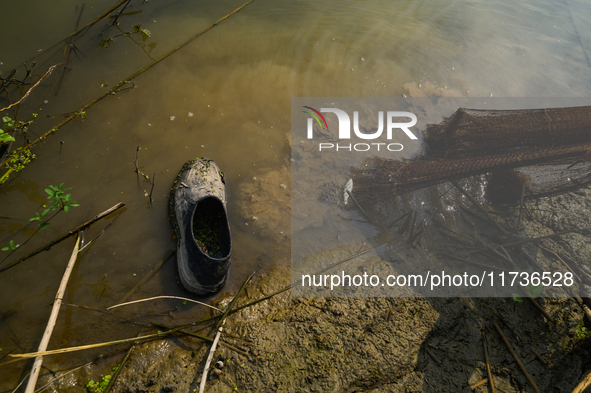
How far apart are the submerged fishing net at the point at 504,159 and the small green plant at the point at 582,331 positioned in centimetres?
163

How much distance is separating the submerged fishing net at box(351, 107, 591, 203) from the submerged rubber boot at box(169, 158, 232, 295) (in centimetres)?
165

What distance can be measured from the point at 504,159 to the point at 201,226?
145 inches

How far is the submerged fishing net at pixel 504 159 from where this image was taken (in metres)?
3.62

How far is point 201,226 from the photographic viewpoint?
2.96 meters

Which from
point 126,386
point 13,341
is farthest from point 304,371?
point 13,341

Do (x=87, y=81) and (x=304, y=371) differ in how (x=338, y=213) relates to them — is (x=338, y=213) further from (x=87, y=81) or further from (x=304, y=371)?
(x=87, y=81)

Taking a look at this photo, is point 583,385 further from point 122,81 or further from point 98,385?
point 122,81

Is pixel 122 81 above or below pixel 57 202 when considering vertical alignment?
above

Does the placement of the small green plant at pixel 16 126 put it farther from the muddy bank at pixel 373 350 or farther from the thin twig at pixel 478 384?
the thin twig at pixel 478 384

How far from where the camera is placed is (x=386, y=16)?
544 centimetres

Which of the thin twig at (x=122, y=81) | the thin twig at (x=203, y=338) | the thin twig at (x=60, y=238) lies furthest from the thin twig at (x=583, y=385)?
the thin twig at (x=122, y=81)

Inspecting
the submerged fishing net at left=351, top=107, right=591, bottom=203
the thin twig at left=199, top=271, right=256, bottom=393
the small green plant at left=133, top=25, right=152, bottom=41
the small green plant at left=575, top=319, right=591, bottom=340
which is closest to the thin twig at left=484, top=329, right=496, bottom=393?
the small green plant at left=575, top=319, right=591, bottom=340

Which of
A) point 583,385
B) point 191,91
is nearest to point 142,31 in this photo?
point 191,91

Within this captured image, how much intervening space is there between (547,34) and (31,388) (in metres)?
9.13
